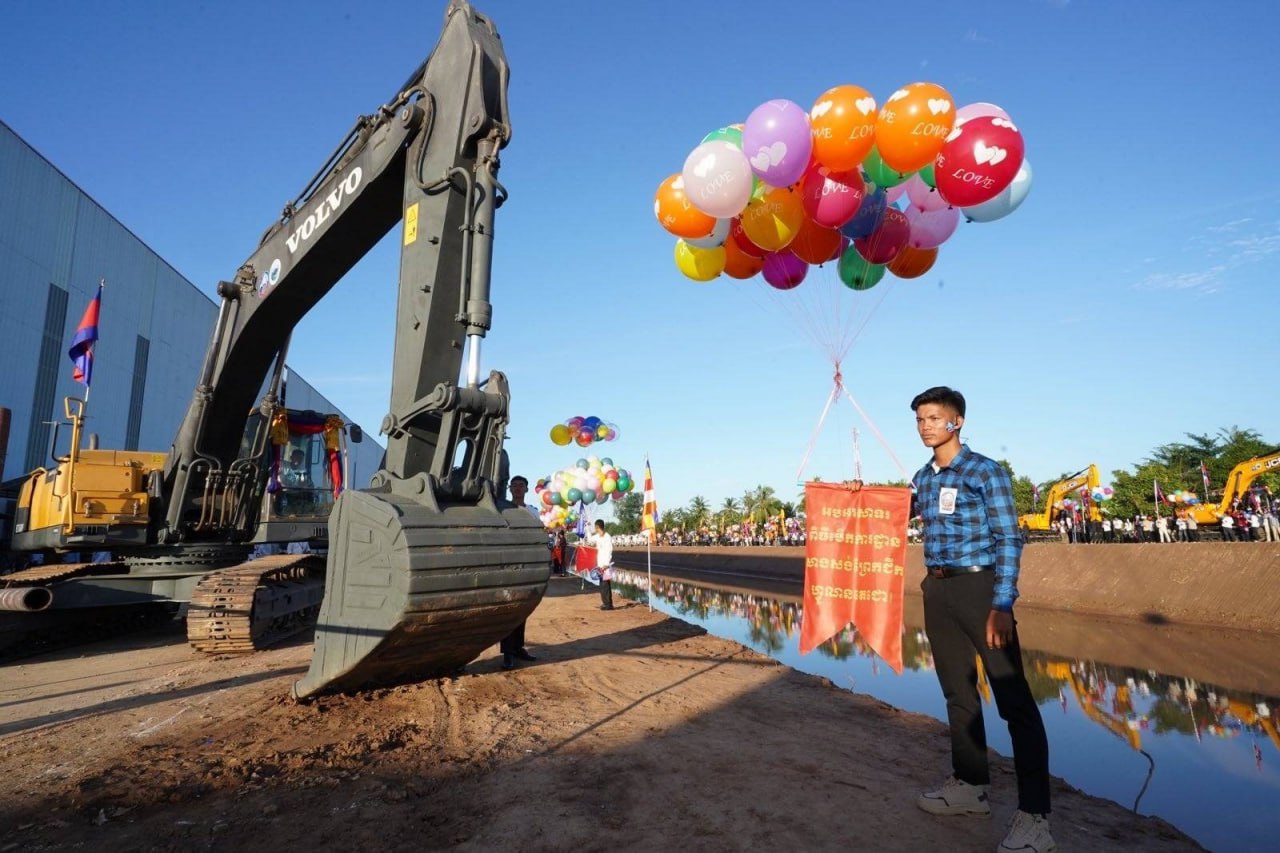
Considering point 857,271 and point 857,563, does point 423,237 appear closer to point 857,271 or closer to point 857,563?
point 857,563

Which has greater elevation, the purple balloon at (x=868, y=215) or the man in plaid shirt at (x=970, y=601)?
the purple balloon at (x=868, y=215)

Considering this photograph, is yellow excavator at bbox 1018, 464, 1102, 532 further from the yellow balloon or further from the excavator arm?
the excavator arm

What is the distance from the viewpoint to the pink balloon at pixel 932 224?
27.2 feet

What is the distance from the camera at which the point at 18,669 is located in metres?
7.39

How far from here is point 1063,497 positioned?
93.4 ft

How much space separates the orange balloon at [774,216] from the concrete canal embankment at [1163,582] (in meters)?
5.26

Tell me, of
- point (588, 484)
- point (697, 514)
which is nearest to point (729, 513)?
point (697, 514)

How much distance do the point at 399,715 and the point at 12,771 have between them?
2012mm

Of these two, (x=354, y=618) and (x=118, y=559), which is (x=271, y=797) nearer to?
(x=354, y=618)

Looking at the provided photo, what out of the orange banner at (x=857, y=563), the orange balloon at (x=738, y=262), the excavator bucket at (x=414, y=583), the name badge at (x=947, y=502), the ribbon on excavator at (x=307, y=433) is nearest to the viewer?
the name badge at (x=947, y=502)

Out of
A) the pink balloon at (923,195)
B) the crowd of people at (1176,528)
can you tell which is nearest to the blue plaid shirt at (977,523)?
the pink balloon at (923,195)

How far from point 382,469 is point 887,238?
21.5ft

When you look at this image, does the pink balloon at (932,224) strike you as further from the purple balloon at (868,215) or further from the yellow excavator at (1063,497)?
the yellow excavator at (1063,497)

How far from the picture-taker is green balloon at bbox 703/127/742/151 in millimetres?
7731
